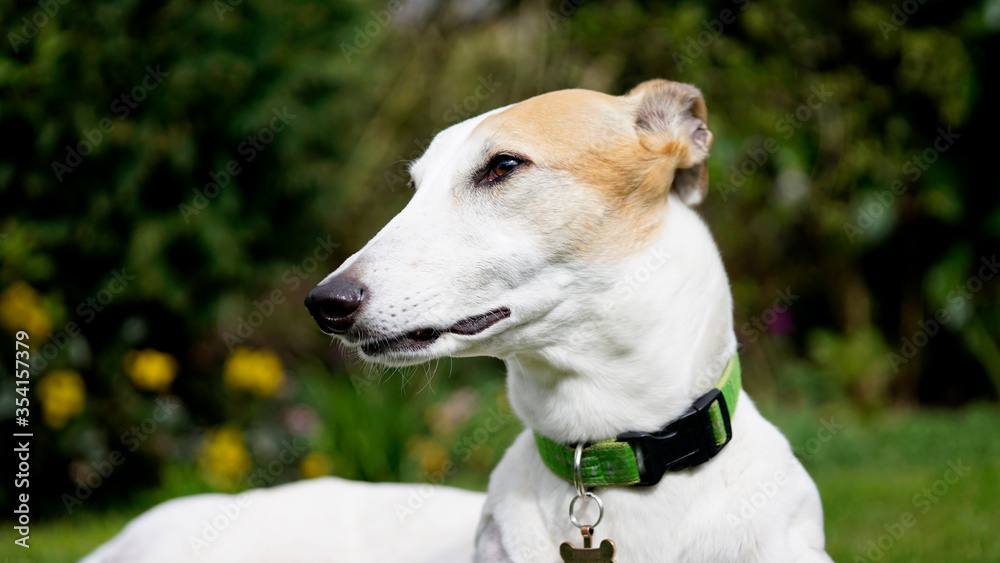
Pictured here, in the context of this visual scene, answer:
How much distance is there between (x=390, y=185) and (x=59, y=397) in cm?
351

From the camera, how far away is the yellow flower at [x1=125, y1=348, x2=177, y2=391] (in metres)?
5.25

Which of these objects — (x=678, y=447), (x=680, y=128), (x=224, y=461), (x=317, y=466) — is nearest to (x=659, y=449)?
(x=678, y=447)

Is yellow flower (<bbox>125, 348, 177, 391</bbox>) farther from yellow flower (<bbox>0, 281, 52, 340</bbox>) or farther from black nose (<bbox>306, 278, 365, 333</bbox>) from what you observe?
black nose (<bbox>306, 278, 365, 333</bbox>)

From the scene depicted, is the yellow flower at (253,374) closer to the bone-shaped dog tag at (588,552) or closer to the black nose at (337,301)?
the black nose at (337,301)

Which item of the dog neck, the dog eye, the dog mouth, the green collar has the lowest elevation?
the green collar

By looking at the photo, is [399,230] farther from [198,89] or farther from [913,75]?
[913,75]

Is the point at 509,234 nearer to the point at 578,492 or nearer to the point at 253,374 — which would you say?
the point at 578,492

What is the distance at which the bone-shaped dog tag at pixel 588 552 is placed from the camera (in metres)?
2.05

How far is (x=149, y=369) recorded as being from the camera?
5.24 m

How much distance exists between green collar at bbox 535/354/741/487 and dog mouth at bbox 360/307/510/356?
394 mm

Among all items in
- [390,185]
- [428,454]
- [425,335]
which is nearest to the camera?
[425,335]

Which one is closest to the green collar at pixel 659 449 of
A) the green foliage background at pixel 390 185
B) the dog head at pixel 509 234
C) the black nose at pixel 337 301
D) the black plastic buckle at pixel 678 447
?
the black plastic buckle at pixel 678 447

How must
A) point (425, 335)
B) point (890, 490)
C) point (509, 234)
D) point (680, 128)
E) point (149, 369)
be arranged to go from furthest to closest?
point (149, 369) → point (890, 490) → point (680, 128) → point (509, 234) → point (425, 335)

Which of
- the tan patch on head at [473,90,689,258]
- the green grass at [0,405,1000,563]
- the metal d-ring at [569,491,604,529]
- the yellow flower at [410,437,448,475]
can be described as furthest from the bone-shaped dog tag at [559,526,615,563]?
the yellow flower at [410,437,448,475]
